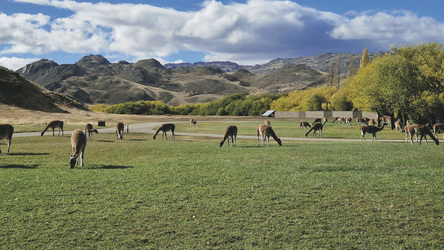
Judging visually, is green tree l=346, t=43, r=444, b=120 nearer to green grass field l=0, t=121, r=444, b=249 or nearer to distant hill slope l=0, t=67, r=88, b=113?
green grass field l=0, t=121, r=444, b=249

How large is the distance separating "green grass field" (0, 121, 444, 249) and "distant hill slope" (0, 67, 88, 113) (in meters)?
126

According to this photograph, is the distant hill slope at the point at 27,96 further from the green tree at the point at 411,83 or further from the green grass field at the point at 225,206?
the green grass field at the point at 225,206

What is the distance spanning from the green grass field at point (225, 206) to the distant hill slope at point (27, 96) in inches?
4962

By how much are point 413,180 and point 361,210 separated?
5.94 metres

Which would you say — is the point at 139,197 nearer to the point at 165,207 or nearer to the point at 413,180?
the point at 165,207

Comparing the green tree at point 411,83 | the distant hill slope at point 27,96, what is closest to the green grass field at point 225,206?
the green tree at point 411,83

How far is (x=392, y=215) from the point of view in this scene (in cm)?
1011

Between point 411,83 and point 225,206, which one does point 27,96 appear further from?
point 225,206

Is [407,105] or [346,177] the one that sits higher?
[407,105]

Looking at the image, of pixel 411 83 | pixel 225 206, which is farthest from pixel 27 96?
pixel 225 206

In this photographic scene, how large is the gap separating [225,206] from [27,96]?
478 feet

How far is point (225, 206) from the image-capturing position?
1116 cm

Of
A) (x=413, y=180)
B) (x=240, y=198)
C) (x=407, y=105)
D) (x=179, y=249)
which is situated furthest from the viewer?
(x=407, y=105)

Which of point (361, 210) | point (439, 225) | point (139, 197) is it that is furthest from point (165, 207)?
point (439, 225)
